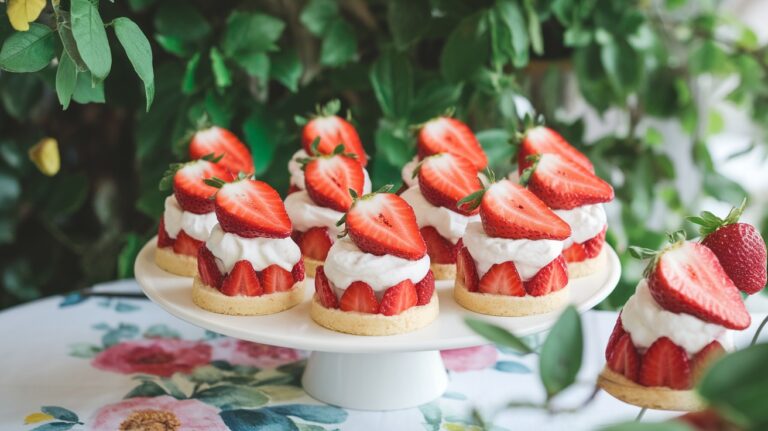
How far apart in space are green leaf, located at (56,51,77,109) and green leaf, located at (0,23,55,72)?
0.11 feet

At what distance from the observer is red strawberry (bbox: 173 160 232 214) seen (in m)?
1.32

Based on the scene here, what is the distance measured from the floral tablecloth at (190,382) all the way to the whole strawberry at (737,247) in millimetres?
229

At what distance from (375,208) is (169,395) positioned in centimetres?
42

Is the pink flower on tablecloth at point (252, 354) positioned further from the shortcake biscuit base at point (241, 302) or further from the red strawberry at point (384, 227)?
the red strawberry at point (384, 227)

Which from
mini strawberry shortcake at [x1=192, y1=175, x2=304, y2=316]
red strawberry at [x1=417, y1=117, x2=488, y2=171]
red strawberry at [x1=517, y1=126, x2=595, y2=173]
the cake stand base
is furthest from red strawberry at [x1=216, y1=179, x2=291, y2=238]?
red strawberry at [x1=517, y1=126, x2=595, y2=173]

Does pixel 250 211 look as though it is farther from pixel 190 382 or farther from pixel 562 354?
pixel 562 354

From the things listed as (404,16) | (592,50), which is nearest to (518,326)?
(404,16)

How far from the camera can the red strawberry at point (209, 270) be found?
4.05 ft

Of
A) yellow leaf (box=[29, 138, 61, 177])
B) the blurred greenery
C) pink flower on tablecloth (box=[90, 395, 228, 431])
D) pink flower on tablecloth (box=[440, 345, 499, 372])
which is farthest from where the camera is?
the blurred greenery

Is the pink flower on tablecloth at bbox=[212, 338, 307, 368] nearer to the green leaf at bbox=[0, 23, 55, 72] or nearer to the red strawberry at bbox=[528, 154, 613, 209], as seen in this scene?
the red strawberry at bbox=[528, 154, 613, 209]

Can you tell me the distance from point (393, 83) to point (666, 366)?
2.90ft

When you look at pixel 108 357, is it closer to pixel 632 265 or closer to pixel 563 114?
pixel 632 265

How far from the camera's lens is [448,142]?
148cm

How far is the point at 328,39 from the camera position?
69.2 inches
